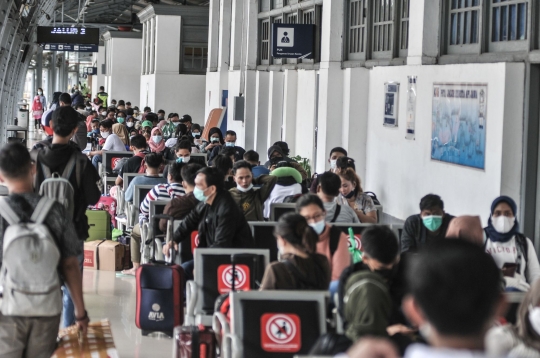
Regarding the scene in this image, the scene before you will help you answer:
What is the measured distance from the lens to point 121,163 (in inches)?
537

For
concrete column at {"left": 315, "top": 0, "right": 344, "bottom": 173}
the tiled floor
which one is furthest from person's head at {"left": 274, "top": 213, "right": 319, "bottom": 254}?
concrete column at {"left": 315, "top": 0, "right": 344, "bottom": 173}

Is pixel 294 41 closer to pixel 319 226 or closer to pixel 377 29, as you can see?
pixel 377 29

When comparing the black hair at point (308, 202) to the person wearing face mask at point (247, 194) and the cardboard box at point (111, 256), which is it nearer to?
the person wearing face mask at point (247, 194)

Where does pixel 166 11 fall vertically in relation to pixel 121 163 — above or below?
above

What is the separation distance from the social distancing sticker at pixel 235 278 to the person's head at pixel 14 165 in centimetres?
194

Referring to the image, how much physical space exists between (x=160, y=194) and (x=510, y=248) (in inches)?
164

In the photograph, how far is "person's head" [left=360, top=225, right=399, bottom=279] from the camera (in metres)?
4.64

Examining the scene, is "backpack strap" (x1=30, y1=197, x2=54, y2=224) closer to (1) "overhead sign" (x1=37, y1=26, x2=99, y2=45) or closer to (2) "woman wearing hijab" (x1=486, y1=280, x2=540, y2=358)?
(2) "woman wearing hijab" (x1=486, y1=280, x2=540, y2=358)

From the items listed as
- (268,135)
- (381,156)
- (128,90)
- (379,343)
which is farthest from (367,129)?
(128,90)

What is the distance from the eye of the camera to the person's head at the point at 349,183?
9.00 m

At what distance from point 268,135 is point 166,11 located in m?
16.2

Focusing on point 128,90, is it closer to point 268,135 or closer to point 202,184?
point 268,135

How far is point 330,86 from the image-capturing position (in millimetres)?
15289

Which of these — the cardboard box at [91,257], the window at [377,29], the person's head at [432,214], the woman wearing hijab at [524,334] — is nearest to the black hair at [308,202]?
the person's head at [432,214]
